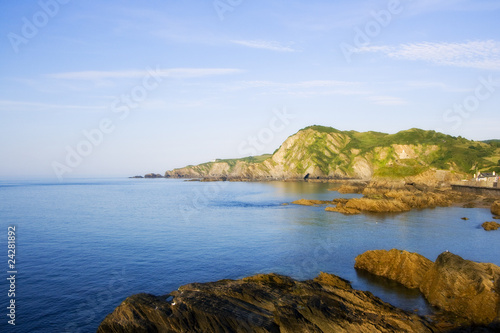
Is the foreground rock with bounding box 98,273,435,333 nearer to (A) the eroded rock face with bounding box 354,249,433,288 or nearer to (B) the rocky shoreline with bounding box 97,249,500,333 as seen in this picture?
(B) the rocky shoreline with bounding box 97,249,500,333

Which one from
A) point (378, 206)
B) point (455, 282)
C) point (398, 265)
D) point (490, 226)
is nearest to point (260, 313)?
point (455, 282)

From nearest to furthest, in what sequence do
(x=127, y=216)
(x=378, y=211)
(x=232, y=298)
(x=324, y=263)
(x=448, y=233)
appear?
(x=232, y=298) → (x=324, y=263) → (x=448, y=233) → (x=127, y=216) → (x=378, y=211)

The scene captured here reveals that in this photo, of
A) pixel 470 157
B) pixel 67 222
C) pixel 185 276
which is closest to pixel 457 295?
pixel 185 276

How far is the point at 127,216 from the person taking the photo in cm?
6775

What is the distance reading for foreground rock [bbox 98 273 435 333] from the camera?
17.5m

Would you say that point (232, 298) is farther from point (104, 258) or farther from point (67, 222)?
point (67, 222)

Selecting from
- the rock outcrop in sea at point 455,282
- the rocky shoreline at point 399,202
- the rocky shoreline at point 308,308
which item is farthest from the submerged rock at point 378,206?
the rocky shoreline at point 308,308

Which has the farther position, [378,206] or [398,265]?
[378,206]

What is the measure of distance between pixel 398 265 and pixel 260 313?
52.3ft

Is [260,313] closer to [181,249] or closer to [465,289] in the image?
[465,289]

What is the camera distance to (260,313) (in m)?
18.9

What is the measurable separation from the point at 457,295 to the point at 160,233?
38802 mm

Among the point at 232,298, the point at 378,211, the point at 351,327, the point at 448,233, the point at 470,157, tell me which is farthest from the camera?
the point at 470,157

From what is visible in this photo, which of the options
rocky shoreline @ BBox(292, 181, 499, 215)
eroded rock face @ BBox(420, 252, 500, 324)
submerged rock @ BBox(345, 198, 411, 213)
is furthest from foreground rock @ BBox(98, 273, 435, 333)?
submerged rock @ BBox(345, 198, 411, 213)
